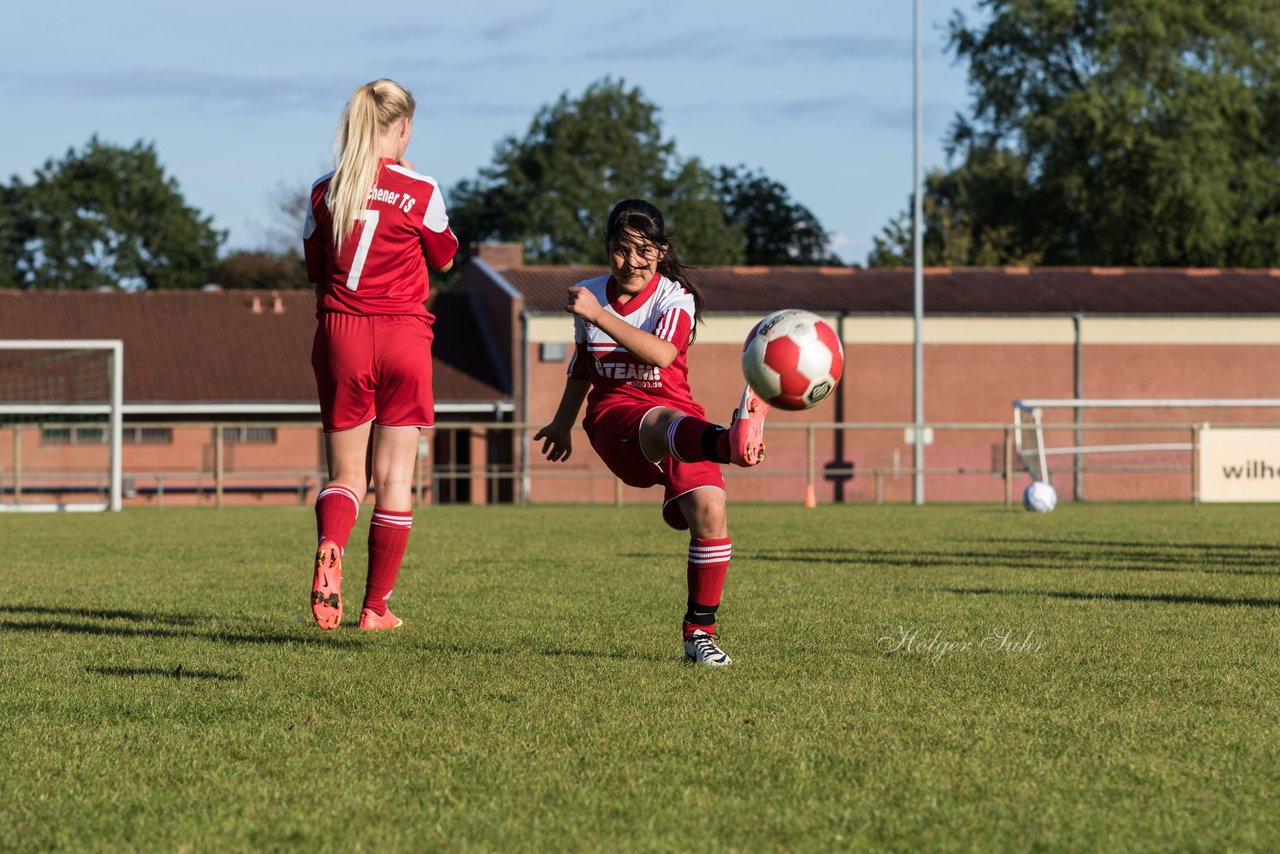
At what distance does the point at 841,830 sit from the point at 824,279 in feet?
135

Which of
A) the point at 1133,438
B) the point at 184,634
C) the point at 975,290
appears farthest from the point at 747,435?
the point at 975,290

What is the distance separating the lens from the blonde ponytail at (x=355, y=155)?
6230 mm

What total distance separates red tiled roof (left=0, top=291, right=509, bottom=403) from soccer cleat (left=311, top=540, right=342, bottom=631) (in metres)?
33.3

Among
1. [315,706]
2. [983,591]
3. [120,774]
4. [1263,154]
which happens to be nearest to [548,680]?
[315,706]

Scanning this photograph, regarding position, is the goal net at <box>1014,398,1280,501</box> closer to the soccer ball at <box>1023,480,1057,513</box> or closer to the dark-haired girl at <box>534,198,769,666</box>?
the soccer ball at <box>1023,480,1057,513</box>

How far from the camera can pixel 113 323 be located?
43156 millimetres

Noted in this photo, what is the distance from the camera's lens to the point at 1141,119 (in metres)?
50.8

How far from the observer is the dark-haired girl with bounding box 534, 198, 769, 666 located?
5.57m

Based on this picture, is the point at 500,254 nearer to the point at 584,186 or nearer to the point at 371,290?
the point at 584,186

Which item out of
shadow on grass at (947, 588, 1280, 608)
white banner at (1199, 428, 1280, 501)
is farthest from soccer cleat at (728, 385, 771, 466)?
white banner at (1199, 428, 1280, 501)

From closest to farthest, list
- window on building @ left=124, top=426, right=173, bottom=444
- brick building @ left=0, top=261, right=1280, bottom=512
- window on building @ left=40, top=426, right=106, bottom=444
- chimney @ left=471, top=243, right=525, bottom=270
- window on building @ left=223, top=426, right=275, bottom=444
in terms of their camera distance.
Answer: window on building @ left=40, top=426, right=106, bottom=444
brick building @ left=0, top=261, right=1280, bottom=512
window on building @ left=124, top=426, right=173, bottom=444
window on building @ left=223, top=426, right=275, bottom=444
chimney @ left=471, top=243, right=525, bottom=270

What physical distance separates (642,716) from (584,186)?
199ft

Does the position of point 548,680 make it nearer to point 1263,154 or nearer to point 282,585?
point 282,585

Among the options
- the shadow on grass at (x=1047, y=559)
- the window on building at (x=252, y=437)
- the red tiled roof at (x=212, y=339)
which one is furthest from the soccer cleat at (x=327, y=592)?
the window on building at (x=252, y=437)
